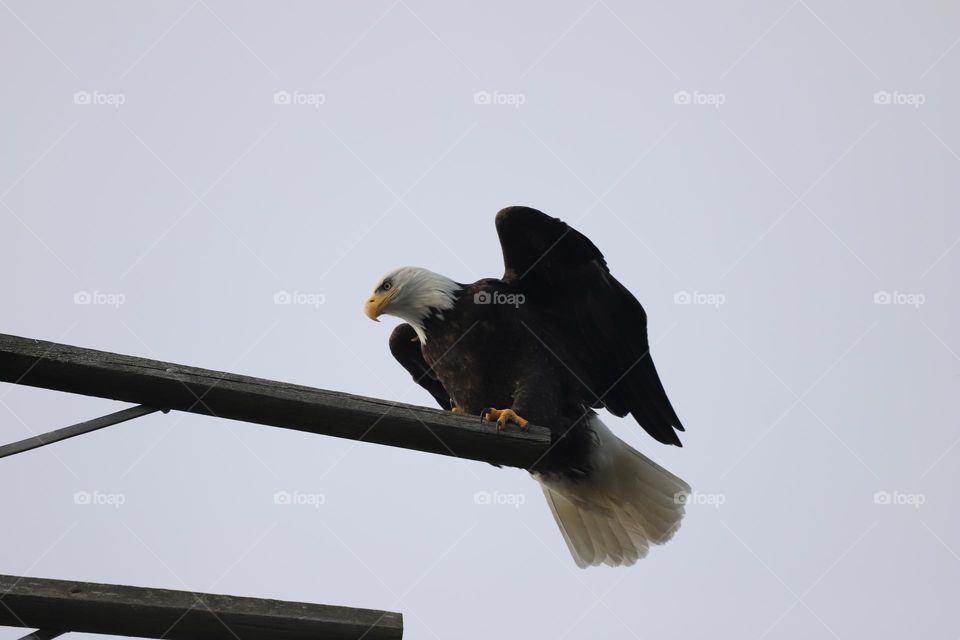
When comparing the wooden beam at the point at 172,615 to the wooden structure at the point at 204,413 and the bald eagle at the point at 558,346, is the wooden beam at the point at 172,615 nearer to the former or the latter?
the wooden structure at the point at 204,413

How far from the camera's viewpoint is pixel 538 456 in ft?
11.6

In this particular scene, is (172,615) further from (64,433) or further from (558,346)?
(558,346)

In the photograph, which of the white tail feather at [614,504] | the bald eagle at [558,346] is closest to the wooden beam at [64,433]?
the bald eagle at [558,346]

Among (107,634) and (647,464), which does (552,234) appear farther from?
(107,634)

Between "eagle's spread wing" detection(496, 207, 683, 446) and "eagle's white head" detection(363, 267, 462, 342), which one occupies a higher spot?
"eagle's spread wing" detection(496, 207, 683, 446)

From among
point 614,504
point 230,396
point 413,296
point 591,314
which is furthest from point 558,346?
point 230,396

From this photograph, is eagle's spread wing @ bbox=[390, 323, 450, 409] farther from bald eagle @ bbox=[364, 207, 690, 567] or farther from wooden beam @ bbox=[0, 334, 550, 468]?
wooden beam @ bbox=[0, 334, 550, 468]

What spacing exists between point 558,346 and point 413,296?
724 millimetres

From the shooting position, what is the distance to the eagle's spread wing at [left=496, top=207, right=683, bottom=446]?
5062 millimetres

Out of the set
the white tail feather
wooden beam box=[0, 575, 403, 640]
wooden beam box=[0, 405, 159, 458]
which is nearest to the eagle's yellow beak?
the white tail feather

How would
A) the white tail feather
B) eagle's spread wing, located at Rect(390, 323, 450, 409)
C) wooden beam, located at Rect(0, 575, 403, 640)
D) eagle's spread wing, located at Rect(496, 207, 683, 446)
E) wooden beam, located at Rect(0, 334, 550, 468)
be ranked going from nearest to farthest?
wooden beam, located at Rect(0, 575, 403, 640)
wooden beam, located at Rect(0, 334, 550, 468)
eagle's spread wing, located at Rect(496, 207, 683, 446)
the white tail feather
eagle's spread wing, located at Rect(390, 323, 450, 409)

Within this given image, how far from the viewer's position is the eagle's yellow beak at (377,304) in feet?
16.9

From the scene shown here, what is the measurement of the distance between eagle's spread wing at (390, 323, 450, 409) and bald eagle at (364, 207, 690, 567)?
0.37 metres

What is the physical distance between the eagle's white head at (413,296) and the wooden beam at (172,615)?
8.13 ft
